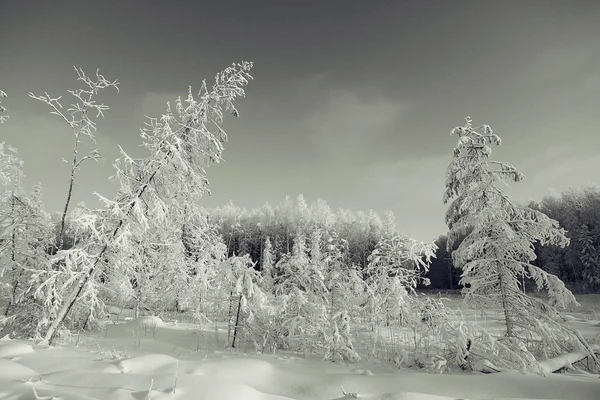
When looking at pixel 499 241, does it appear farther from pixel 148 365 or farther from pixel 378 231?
pixel 378 231

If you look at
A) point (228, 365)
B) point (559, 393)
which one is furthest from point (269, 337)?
point (559, 393)

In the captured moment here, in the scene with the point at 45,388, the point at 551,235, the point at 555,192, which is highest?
the point at 555,192

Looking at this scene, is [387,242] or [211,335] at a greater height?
[387,242]

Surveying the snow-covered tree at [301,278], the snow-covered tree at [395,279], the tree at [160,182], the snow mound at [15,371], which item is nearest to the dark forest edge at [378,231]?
the snow-covered tree at [395,279]

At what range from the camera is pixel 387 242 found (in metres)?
15.2

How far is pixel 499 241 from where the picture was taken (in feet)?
34.1

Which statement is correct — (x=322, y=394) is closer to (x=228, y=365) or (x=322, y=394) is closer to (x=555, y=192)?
(x=228, y=365)

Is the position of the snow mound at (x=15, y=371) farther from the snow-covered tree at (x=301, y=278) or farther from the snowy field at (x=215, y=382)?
the snow-covered tree at (x=301, y=278)

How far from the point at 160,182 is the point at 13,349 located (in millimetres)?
4752

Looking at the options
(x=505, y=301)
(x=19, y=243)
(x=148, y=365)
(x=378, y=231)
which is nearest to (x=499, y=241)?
(x=505, y=301)

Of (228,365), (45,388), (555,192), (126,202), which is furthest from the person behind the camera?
(555,192)

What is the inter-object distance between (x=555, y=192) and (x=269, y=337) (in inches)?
2812

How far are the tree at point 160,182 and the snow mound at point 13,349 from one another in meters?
1.01

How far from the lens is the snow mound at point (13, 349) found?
5805 millimetres
